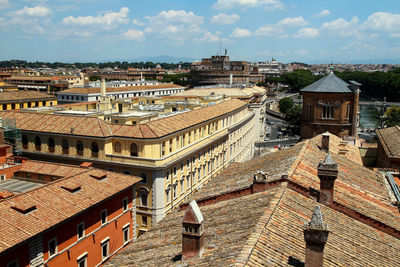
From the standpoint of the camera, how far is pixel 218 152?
55781mm

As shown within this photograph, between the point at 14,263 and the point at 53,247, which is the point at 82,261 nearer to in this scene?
the point at 53,247

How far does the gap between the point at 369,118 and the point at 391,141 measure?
362ft

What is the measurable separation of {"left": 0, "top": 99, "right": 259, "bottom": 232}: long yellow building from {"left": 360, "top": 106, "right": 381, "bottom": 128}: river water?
83596 millimetres

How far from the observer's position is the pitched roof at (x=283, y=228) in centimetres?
1328

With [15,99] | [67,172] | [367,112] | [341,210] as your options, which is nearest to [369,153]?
[341,210]

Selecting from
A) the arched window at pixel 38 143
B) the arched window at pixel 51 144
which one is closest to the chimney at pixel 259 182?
the arched window at pixel 51 144

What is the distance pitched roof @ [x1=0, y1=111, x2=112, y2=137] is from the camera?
1558 inches

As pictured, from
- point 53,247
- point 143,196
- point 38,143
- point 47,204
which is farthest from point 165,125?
point 53,247

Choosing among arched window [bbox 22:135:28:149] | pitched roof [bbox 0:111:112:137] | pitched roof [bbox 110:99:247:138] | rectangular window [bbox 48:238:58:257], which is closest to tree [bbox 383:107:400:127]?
Result: pitched roof [bbox 110:99:247:138]

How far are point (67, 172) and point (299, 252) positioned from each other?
24257mm

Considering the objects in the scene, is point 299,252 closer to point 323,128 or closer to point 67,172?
point 67,172

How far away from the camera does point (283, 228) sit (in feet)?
48.1

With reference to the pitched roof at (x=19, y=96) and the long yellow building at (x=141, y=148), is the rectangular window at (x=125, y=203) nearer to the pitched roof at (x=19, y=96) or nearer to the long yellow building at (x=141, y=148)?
the long yellow building at (x=141, y=148)

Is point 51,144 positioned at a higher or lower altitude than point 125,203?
higher
